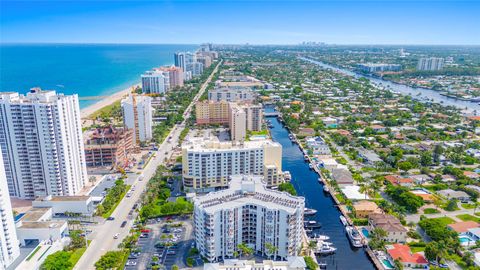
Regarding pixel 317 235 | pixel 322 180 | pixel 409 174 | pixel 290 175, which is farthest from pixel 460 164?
pixel 317 235

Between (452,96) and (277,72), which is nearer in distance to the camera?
(452,96)

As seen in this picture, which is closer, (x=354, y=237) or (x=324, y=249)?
(x=324, y=249)

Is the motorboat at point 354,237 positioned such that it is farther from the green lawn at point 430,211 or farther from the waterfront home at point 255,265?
the green lawn at point 430,211

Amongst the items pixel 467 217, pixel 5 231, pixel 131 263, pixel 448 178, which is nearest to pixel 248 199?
pixel 131 263

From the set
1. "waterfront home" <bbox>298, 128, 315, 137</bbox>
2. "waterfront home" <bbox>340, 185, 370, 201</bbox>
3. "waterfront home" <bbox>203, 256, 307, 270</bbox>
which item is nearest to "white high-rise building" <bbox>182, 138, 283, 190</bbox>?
"waterfront home" <bbox>340, 185, 370, 201</bbox>

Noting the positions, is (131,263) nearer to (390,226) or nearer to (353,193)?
(390,226)

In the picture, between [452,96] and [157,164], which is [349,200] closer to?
[157,164]

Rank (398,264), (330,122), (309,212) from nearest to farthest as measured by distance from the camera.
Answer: (398,264), (309,212), (330,122)
